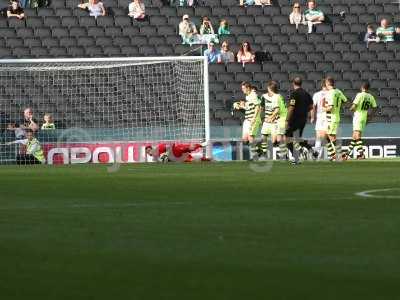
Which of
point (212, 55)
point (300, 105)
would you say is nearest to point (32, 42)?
point (212, 55)

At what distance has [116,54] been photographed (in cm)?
3362

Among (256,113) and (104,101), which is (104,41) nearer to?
(104,101)

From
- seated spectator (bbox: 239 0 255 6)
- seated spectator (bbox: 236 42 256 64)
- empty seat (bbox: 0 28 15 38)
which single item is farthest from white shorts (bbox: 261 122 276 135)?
seated spectator (bbox: 239 0 255 6)

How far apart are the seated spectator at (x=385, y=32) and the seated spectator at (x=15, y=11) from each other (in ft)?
31.0

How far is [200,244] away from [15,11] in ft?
89.4

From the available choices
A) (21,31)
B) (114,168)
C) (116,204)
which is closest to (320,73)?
(21,31)

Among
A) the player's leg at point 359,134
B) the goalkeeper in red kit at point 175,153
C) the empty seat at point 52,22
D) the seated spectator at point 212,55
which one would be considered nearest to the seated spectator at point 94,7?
the empty seat at point 52,22

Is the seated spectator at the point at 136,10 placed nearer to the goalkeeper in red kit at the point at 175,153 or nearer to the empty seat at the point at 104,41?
the empty seat at the point at 104,41

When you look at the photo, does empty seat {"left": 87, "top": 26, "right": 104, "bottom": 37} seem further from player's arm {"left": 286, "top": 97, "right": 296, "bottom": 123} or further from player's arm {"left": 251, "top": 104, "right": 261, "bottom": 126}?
player's arm {"left": 286, "top": 97, "right": 296, "bottom": 123}

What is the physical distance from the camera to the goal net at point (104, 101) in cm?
3020

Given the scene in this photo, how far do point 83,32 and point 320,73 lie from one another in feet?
20.1

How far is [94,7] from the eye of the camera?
3481 cm

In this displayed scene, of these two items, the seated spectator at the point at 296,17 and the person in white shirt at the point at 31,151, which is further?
the seated spectator at the point at 296,17

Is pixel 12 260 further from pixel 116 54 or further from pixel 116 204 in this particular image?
pixel 116 54
